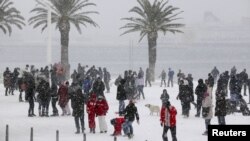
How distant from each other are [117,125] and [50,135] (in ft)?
7.30

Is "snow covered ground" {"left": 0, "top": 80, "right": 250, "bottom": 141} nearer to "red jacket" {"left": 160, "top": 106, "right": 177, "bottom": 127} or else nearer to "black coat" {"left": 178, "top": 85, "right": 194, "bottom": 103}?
"black coat" {"left": 178, "top": 85, "right": 194, "bottom": 103}

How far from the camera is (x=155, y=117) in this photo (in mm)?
22000

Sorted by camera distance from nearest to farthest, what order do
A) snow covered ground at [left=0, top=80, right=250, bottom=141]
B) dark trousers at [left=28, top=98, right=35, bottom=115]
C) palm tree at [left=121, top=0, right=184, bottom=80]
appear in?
snow covered ground at [left=0, top=80, right=250, bottom=141]
dark trousers at [left=28, top=98, right=35, bottom=115]
palm tree at [left=121, top=0, right=184, bottom=80]

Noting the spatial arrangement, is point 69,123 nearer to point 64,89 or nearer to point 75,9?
point 64,89

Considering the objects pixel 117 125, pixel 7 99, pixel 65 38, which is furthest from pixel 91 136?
pixel 65 38

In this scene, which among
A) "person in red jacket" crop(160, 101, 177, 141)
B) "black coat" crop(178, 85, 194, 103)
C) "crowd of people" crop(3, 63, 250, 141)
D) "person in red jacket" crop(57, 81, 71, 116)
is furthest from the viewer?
"black coat" crop(178, 85, 194, 103)

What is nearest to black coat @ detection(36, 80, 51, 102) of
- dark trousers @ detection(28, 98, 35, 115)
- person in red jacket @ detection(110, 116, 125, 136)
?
dark trousers @ detection(28, 98, 35, 115)

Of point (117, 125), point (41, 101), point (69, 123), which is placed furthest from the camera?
point (41, 101)

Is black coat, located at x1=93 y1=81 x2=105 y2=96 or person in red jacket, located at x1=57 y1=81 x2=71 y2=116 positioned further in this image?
black coat, located at x1=93 y1=81 x2=105 y2=96

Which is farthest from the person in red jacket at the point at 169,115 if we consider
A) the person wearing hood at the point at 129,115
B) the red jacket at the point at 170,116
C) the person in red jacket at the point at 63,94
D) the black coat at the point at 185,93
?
the person in red jacket at the point at 63,94

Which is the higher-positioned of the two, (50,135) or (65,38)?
(65,38)

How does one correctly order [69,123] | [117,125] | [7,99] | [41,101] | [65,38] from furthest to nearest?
[65,38], [7,99], [41,101], [69,123], [117,125]

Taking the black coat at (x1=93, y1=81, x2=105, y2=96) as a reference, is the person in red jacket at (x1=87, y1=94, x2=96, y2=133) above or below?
below

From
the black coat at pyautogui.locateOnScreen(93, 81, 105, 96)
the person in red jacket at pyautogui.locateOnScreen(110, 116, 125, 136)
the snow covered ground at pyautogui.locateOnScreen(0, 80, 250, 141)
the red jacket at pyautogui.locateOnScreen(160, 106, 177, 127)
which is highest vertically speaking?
the black coat at pyautogui.locateOnScreen(93, 81, 105, 96)
